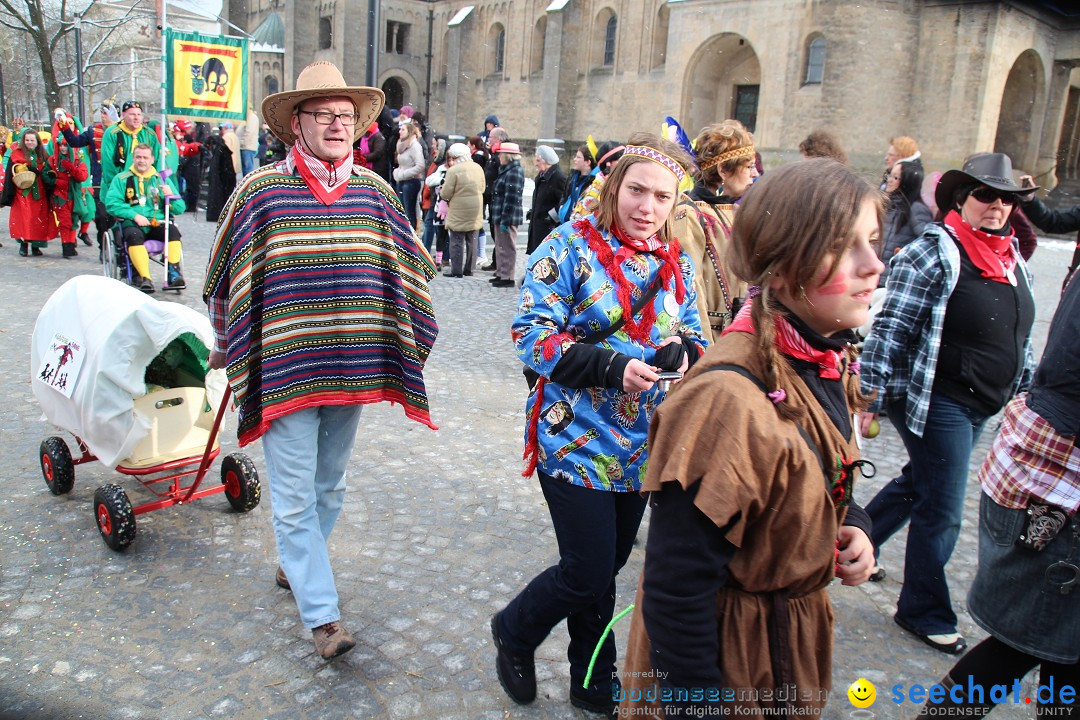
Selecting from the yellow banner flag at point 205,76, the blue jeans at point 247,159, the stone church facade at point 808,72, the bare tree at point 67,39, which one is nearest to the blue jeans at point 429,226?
the yellow banner flag at point 205,76

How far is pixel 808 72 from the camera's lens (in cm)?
3016

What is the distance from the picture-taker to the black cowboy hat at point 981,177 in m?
3.37

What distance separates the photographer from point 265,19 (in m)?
60.9

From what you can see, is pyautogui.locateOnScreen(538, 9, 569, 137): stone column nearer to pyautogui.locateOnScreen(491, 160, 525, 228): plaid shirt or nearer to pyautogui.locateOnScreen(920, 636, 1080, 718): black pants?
pyautogui.locateOnScreen(491, 160, 525, 228): plaid shirt

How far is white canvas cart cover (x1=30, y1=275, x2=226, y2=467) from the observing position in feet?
13.3

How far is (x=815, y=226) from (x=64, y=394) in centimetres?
391

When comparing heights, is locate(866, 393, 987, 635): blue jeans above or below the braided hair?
below

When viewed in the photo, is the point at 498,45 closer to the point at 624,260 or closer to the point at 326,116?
the point at 326,116

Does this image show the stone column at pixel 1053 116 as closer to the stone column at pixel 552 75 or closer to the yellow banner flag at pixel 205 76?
the stone column at pixel 552 75

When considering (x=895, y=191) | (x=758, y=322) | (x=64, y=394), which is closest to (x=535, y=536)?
(x=64, y=394)

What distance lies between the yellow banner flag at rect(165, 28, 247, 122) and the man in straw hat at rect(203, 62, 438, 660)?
7999mm

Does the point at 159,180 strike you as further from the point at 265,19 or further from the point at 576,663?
the point at 265,19

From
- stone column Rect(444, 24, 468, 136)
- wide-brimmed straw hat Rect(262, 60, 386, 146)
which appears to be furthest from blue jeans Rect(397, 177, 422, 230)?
stone column Rect(444, 24, 468, 136)

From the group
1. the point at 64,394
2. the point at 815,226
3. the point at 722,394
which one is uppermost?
the point at 815,226
